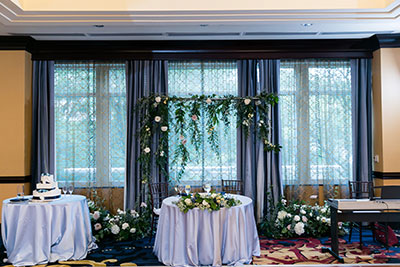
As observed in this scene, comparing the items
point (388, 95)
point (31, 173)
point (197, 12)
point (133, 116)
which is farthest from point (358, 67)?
point (31, 173)

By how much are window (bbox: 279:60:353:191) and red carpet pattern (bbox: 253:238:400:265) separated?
4.93 ft

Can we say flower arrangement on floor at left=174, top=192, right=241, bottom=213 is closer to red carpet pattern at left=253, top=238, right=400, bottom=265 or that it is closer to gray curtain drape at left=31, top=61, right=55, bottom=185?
red carpet pattern at left=253, top=238, right=400, bottom=265

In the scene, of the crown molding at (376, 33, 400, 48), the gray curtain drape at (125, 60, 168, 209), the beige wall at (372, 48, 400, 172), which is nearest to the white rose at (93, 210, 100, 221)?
the gray curtain drape at (125, 60, 168, 209)

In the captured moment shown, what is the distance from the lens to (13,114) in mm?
6266

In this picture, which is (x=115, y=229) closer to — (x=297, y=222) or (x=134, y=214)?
(x=134, y=214)

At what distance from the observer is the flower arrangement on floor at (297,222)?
19.9 feet

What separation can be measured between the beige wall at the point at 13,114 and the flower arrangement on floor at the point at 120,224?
1446 mm

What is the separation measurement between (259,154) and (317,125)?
4.12 feet

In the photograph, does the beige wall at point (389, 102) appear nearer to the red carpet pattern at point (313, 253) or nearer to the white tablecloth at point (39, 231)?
the red carpet pattern at point (313, 253)

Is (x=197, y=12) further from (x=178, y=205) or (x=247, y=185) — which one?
(x=247, y=185)

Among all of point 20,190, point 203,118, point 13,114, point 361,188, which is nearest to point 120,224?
point 20,190

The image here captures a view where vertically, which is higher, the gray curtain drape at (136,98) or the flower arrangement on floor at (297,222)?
the gray curtain drape at (136,98)

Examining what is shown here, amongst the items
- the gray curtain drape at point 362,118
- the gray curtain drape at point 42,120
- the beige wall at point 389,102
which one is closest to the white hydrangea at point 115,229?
the gray curtain drape at point 42,120

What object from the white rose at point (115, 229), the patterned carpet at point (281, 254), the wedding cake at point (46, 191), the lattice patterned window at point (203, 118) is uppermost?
the lattice patterned window at point (203, 118)
